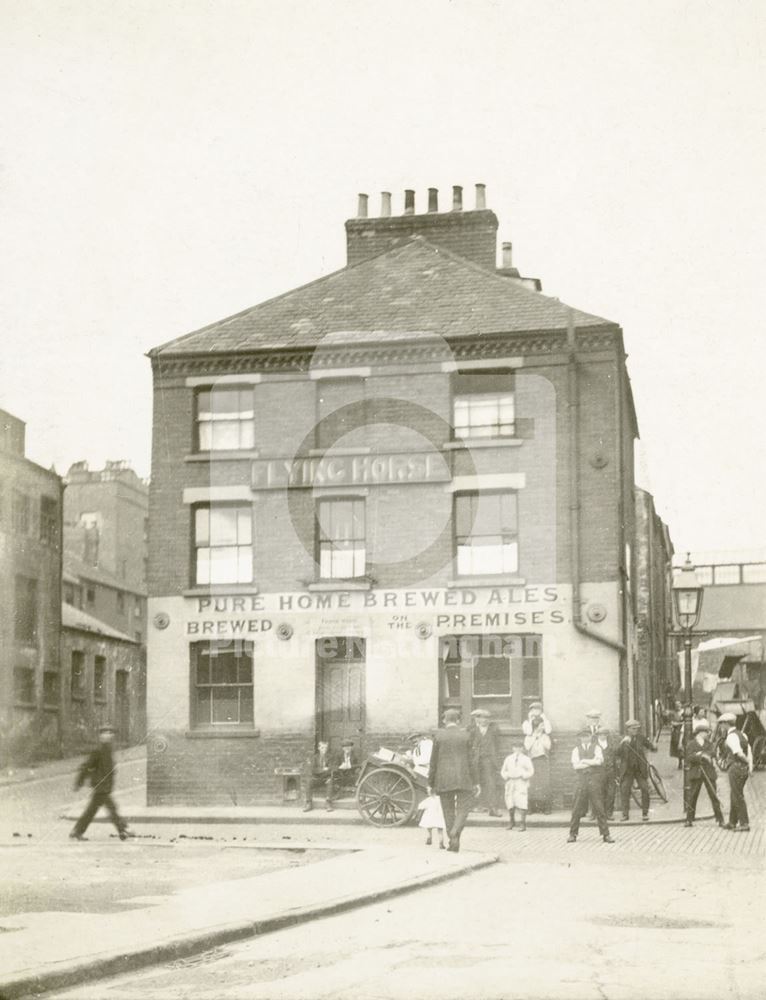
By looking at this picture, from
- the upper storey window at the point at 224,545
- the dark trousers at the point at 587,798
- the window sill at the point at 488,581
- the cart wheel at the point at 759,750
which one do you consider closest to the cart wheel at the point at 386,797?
the dark trousers at the point at 587,798

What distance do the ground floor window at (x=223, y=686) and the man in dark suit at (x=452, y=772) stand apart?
138 inches

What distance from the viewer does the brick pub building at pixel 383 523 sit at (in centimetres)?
1568

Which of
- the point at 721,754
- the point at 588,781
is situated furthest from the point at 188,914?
the point at 721,754

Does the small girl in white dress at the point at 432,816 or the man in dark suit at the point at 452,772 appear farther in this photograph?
the small girl in white dress at the point at 432,816

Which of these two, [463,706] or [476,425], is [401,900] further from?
[463,706]

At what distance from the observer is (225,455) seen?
15266 millimetres

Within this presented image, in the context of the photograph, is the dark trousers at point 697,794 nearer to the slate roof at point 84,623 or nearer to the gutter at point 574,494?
the gutter at point 574,494

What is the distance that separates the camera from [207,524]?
16.8 meters

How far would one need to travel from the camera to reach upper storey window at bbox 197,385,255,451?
1591 centimetres

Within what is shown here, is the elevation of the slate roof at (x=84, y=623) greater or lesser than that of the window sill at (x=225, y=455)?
lesser

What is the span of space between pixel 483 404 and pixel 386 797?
19.0ft

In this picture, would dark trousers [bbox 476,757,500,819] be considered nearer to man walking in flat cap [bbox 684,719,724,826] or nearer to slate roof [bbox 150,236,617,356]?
man walking in flat cap [bbox 684,719,724,826]

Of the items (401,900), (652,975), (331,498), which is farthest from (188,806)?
(652,975)

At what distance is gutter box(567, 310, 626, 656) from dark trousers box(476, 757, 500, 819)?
101 inches
